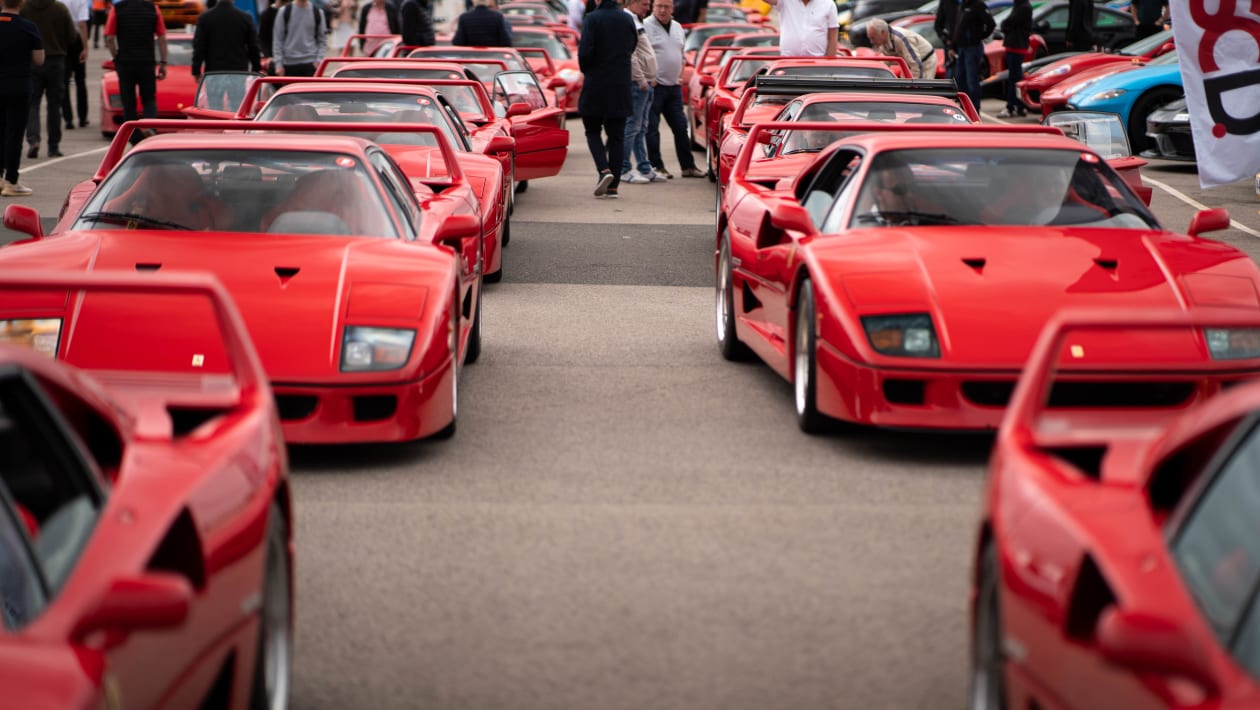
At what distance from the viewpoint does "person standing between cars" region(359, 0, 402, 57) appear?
982 inches

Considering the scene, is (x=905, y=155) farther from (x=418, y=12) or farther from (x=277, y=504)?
(x=418, y=12)

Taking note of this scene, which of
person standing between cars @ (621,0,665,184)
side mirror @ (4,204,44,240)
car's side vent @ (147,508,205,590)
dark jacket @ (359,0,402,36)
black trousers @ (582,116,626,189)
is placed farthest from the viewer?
dark jacket @ (359,0,402,36)

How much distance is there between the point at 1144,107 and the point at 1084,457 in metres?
18.1

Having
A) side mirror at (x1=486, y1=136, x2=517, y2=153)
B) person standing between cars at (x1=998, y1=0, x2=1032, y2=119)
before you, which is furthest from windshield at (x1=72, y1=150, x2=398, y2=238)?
person standing between cars at (x1=998, y1=0, x2=1032, y2=119)

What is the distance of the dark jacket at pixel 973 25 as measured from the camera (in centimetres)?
2534

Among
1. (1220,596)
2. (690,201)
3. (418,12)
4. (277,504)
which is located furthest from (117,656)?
(418,12)

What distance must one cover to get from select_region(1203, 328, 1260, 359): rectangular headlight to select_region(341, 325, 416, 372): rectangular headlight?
2983mm

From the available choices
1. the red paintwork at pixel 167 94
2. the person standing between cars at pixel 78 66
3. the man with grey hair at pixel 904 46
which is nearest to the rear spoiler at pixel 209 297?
the man with grey hair at pixel 904 46

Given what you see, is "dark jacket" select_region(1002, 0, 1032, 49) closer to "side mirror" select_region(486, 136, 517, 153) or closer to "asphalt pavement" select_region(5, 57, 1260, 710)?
"side mirror" select_region(486, 136, 517, 153)

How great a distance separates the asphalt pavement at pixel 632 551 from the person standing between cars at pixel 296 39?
1328 cm

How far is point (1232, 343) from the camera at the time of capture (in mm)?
7066

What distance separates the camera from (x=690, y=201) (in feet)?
58.6

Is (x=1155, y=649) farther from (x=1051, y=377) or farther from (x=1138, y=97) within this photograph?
(x=1138, y=97)

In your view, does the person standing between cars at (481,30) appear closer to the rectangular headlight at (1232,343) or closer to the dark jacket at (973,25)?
the dark jacket at (973,25)
